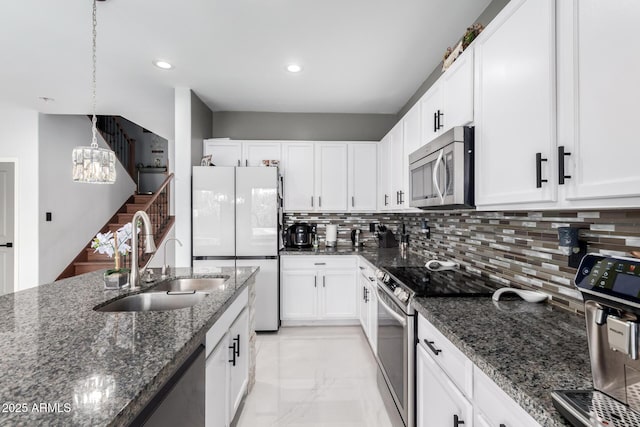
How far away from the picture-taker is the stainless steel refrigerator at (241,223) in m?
3.39

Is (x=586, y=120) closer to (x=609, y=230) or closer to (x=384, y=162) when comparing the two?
(x=609, y=230)

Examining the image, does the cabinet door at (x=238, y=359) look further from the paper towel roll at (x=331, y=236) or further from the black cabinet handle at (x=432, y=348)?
the paper towel roll at (x=331, y=236)

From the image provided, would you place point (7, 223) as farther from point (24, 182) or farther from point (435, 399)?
point (435, 399)

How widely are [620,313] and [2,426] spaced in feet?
4.19

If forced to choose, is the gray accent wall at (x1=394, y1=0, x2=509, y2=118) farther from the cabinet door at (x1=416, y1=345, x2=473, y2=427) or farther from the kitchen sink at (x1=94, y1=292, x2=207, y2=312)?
the kitchen sink at (x1=94, y1=292, x2=207, y2=312)

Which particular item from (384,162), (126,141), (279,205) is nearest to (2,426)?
(279,205)

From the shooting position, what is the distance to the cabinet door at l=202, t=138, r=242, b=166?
3.81 m

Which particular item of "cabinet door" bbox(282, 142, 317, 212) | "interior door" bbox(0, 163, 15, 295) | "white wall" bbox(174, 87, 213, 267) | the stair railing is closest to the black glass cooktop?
"cabinet door" bbox(282, 142, 317, 212)

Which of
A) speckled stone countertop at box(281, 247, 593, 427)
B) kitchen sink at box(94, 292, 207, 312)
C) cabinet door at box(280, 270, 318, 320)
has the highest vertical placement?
speckled stone countertop at box(281, 247, 593, 427)

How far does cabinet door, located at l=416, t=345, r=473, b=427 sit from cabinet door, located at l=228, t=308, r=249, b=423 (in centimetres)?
103

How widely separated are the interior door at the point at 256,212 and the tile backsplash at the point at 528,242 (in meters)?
1.74

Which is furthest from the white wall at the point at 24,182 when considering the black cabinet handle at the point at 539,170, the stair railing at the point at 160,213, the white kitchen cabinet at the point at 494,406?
the black cabinet handle at the point at 539,170

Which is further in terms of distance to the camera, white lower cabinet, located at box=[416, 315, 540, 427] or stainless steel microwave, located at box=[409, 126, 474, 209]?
stainless steel microwave, located at box=[409, 126, 474, 209]

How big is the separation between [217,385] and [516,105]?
6.12ft
